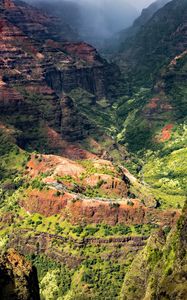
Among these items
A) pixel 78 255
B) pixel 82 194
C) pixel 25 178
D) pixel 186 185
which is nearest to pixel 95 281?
pixel 78 255

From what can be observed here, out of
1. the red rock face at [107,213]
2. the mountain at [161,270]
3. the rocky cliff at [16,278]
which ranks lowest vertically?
the red rock face at [107,213]

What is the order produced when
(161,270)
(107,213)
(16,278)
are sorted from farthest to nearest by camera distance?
(107,213)
(161,270)
(16,278)

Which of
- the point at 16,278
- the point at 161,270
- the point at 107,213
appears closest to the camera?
the point at 16,278

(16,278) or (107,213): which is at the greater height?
(16,278)

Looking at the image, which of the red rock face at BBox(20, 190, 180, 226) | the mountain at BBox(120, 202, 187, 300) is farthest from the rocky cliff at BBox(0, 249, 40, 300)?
the red rock face at BBox(20, 190, 180, 226)

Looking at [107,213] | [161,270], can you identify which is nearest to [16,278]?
[161,270]

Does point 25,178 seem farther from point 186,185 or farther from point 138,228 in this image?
point 186,185

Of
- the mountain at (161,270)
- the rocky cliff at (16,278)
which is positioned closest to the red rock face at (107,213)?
→ the mountain at (161,270)

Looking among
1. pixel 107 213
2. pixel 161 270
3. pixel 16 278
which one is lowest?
pixel 107 213

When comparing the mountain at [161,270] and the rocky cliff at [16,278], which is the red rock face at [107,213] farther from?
the rocky cliff at [16,278]

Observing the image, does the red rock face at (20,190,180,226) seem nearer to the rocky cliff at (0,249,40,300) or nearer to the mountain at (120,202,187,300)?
the mountain at (120,202,187,300)

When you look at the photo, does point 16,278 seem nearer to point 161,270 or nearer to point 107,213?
point 161,270
